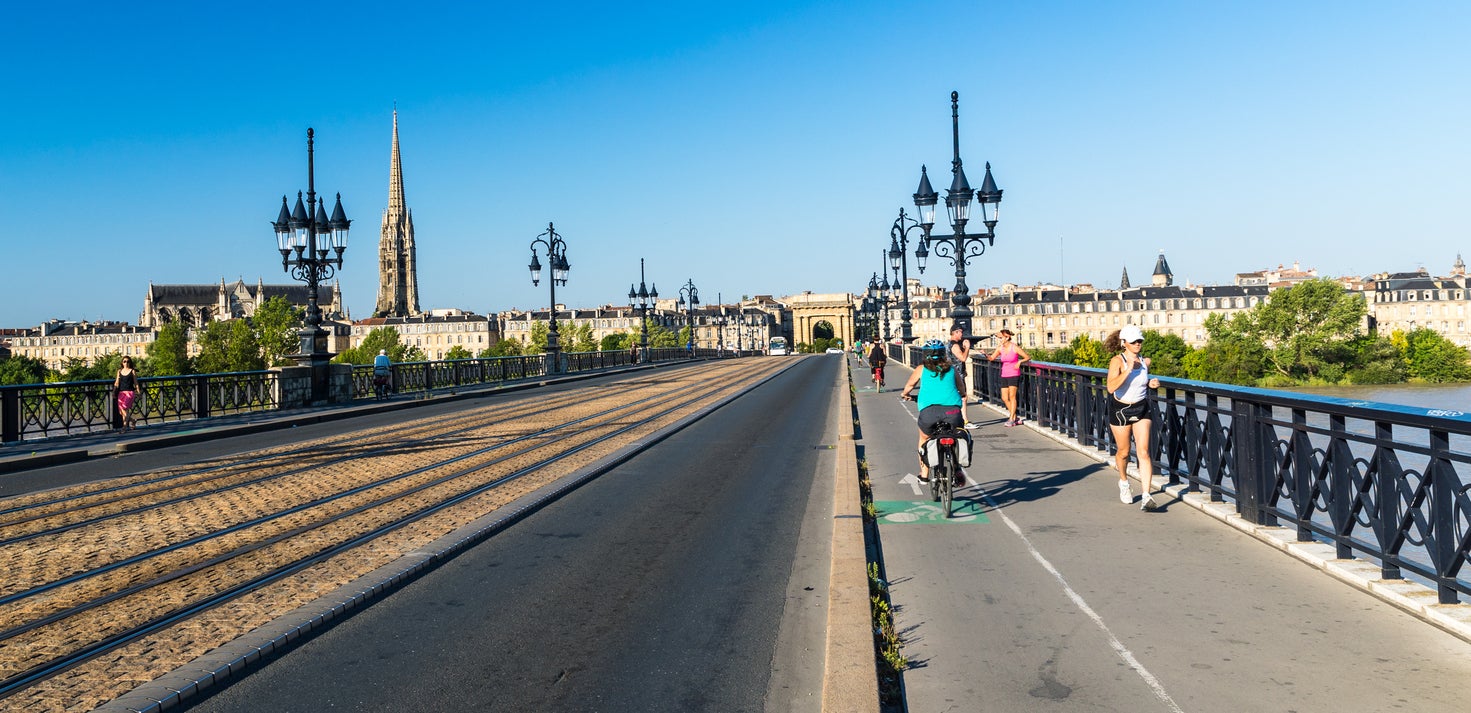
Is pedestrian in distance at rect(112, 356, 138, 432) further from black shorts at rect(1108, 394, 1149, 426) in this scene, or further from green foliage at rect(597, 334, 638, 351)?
green foliage at rect(597, 334, 638, 351)

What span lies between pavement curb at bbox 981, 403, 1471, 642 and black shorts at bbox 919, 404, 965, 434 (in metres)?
2.24

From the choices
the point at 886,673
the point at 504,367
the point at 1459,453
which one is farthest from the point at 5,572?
the point at 504,367

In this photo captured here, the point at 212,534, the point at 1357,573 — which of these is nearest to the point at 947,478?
the point at 1357,573

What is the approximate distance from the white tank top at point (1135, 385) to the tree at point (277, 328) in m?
98.7

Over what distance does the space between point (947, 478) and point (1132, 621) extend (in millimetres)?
3484

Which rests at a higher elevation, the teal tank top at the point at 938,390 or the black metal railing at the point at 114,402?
the teal tank top at the point at 938,390

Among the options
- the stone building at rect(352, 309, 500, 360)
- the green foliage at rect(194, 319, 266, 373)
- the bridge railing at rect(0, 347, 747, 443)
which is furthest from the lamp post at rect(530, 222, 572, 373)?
the stone building at rect(352, 309, 500, 360)

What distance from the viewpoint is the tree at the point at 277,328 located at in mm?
99500

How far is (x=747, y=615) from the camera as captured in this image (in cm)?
611

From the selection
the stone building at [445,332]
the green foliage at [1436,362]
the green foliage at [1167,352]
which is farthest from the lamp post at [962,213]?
the stone building at [445,332]

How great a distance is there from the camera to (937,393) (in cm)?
998

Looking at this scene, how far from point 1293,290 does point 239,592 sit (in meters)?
109

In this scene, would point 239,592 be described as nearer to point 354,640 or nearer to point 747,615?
point 354,640

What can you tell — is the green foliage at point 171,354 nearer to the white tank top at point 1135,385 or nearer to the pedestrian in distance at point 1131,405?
the pedestrian in distance at point 1131,405
